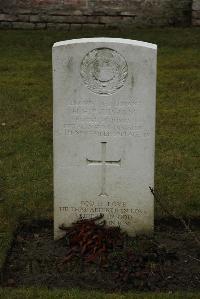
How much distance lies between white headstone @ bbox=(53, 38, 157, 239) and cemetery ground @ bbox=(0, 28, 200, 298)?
1.23 feet

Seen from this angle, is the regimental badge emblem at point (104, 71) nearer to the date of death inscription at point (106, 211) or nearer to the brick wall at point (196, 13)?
the date of death inscription at point (106, 211)

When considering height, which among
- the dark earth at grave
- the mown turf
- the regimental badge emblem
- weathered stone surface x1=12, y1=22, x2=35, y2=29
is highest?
weathered stone surface x1=12, y1=22, x2=35, y2=29

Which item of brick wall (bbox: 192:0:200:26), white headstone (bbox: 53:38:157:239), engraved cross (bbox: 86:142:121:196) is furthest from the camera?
brick wall (bbox: 192:0:200:26)

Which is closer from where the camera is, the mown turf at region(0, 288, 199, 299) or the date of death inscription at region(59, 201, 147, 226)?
the mown turf at region(0, 288, 199, 299)

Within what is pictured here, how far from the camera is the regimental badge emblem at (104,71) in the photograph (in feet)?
15.8

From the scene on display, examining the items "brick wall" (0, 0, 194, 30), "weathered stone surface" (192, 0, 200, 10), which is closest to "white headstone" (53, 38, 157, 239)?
"brick wall" (0, 0, 194, 30)

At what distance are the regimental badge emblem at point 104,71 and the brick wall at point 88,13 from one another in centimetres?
1025

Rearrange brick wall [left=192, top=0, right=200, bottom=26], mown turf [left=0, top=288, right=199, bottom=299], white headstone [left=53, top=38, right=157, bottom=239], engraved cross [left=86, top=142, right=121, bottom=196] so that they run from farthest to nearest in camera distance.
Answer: brick wall [left=192, top=0, right=200, bottom=26]
engraved cross [left=86, top=142, right=121, bottom=196]
white headstone [left=53, top=38, right=157, bottom=239]
mown turf [left=0, top=288, right=199, bottom=299]

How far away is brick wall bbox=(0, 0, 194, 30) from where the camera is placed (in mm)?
14844

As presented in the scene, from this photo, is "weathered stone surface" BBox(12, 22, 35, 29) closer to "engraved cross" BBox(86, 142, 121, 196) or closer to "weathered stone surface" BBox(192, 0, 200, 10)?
"weathered stone surface" BBox(192, 0, 200, 10)

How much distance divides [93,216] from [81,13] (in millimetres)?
10371

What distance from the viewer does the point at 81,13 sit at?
14.9m

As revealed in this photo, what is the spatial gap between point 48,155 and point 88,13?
8.27 metres

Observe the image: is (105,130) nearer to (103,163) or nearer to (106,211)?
(103,163)
